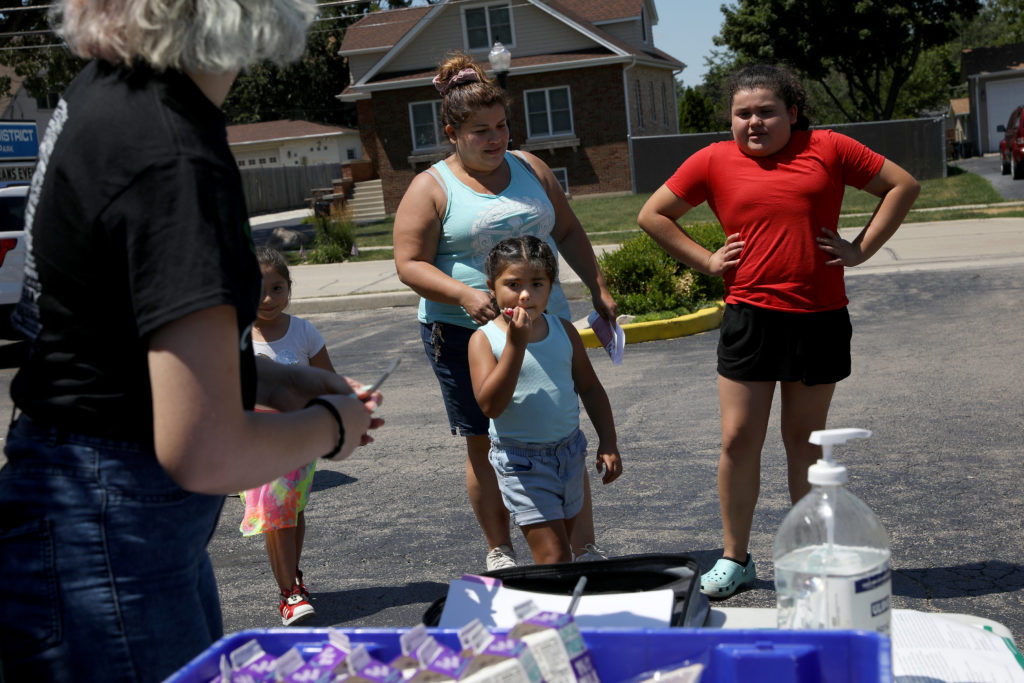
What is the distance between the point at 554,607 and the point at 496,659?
0.59 meters

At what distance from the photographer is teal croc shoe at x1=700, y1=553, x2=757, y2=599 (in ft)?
13.0

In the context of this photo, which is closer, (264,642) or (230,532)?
(264,642)

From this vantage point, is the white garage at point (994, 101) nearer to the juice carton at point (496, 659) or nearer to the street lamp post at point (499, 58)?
the street lamp post at point (499, 58)

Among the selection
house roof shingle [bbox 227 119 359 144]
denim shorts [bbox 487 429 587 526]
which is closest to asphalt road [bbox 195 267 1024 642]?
denim shorts [bbox 487 429 587 526]

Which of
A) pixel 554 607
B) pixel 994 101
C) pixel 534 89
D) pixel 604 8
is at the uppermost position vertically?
pixel 604 8

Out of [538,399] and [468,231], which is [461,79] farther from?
[538,399]

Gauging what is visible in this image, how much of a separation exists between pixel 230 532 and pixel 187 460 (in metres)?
4.15

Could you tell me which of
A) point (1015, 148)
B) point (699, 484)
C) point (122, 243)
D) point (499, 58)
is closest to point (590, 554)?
point (699, 484)

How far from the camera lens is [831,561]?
1.94 m

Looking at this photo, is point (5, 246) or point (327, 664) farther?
point (5, 246)

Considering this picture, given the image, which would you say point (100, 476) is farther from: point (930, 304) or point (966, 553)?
point (930, 304)

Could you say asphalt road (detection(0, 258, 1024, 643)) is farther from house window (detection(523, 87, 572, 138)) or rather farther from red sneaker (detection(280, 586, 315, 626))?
house window (detection(523, 87, 572, 138))

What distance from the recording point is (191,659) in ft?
5.79

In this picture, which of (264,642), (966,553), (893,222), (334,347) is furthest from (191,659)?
(334,347)
